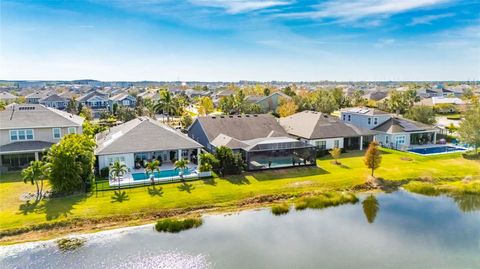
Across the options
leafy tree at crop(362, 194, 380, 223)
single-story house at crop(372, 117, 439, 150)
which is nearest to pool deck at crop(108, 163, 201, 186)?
leafy tree at crop(362, 194, 380, 223)

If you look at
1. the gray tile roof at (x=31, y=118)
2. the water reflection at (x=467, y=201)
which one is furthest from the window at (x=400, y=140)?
the gray tile roof at (x=31, y=118)

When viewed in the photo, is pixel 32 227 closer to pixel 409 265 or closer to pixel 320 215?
pixel 320 215

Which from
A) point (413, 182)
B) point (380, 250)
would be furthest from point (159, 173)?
point (413, 182)

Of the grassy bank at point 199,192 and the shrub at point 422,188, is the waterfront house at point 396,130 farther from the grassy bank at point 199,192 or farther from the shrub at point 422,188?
the shrub at point 422,188

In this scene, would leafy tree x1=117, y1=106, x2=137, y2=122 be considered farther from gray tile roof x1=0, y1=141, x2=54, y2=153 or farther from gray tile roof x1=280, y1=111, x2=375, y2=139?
gray tile roof x1=280, y1=111, x2=375, y2=139

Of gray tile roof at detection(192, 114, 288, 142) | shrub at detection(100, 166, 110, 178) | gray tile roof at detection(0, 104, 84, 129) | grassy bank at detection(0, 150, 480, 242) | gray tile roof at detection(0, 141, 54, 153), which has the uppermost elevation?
gray tile roof at detection(0, 104, 84, 129)

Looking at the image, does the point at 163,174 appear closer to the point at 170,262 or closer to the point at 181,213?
the point at 181,213

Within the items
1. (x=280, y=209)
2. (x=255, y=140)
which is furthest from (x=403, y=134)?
(x=280, y=209)
